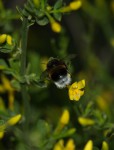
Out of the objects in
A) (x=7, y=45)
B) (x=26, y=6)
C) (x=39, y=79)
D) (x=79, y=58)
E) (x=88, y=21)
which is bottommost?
(x=79, y=58)

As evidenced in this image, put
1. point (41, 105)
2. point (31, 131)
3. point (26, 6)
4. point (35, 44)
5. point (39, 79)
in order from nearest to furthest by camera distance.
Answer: point (26, 6) → point (39, 79) → point (31, 131) → point (41, 105) → point (35, 44)

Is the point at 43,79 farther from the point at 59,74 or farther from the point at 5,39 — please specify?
the point at 5,39

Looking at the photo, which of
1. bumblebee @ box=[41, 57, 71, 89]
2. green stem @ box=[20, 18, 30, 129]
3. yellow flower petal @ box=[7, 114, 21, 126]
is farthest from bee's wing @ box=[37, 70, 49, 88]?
yellow flower petal @ box=[7, 114, 21, 126]

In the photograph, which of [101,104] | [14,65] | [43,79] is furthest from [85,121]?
[101,104]

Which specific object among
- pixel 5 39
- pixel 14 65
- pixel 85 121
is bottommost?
pixel 85 121

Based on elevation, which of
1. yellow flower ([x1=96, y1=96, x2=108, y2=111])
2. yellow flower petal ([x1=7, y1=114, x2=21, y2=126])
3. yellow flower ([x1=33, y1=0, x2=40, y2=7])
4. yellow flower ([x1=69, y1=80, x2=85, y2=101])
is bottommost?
yellow flower ([x1=96, y1=96, x2=108, y2=111])

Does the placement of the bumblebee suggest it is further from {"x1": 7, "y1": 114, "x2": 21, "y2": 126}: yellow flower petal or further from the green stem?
{"x1": 7, "y1": 114, "x2": 21, "y2": 126}: yellow flower petal

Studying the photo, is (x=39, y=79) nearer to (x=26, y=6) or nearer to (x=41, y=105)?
(x=26, y=6)

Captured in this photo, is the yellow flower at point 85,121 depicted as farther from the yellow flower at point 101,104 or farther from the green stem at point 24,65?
the yellow flower at point 101,104

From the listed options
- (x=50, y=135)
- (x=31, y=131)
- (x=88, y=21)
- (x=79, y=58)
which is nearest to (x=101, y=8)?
(x=88, y=21)

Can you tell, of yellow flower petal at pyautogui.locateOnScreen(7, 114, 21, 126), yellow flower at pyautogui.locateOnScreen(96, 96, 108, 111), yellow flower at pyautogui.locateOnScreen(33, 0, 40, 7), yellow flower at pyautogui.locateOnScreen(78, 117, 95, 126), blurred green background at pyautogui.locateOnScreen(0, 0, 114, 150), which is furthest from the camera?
yellow flower at pyautogui.locateOnScreen(96, 96, 108, 111)

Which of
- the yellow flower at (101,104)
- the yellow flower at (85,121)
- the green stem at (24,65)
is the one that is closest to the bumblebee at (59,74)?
the green stem at (24,65)
